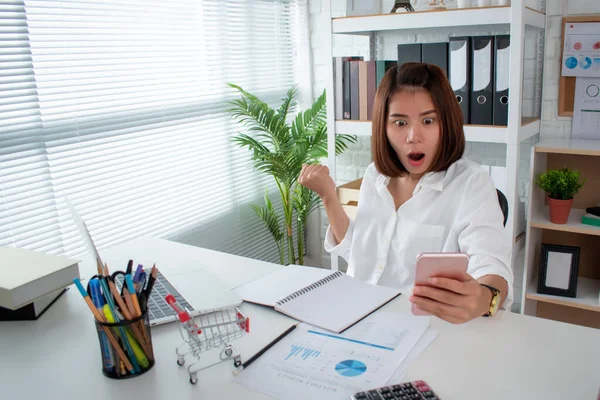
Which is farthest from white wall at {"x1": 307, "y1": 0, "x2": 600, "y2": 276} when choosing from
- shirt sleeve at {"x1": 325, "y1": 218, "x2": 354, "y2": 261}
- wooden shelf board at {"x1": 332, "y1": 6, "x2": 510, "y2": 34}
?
shirt sleeve at {"x1": 325, "y1": 218, "x2": 354, "y2": 261}

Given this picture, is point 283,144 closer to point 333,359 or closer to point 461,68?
point 461,68

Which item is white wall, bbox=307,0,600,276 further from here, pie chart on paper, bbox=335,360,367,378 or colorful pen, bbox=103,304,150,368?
colorful pen, bbox=103,304,150,368

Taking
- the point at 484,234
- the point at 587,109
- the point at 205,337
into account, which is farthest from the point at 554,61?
the point at 205,337

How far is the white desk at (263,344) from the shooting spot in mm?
922

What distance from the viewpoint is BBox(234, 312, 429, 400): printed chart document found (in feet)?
3.02

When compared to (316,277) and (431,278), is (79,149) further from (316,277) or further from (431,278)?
(431,278)

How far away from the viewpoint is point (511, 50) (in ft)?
6.73

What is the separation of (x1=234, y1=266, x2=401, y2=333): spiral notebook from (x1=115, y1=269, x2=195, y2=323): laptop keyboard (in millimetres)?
145

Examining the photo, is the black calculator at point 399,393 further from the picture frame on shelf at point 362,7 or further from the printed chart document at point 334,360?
the picture frame on shelf at point 362,7

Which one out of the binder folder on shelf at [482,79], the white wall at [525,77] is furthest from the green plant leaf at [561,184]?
the binder folder on shelf at [482,79]

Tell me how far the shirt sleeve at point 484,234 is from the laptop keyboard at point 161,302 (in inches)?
26.7

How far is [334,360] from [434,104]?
72cm

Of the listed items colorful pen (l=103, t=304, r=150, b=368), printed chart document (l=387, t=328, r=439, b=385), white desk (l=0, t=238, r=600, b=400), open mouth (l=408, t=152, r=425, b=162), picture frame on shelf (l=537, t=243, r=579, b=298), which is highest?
open mouth (l=408, t=152, r=425, b=162)

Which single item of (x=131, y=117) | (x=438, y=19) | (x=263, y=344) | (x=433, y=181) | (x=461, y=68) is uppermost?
(x=438, y=19)
